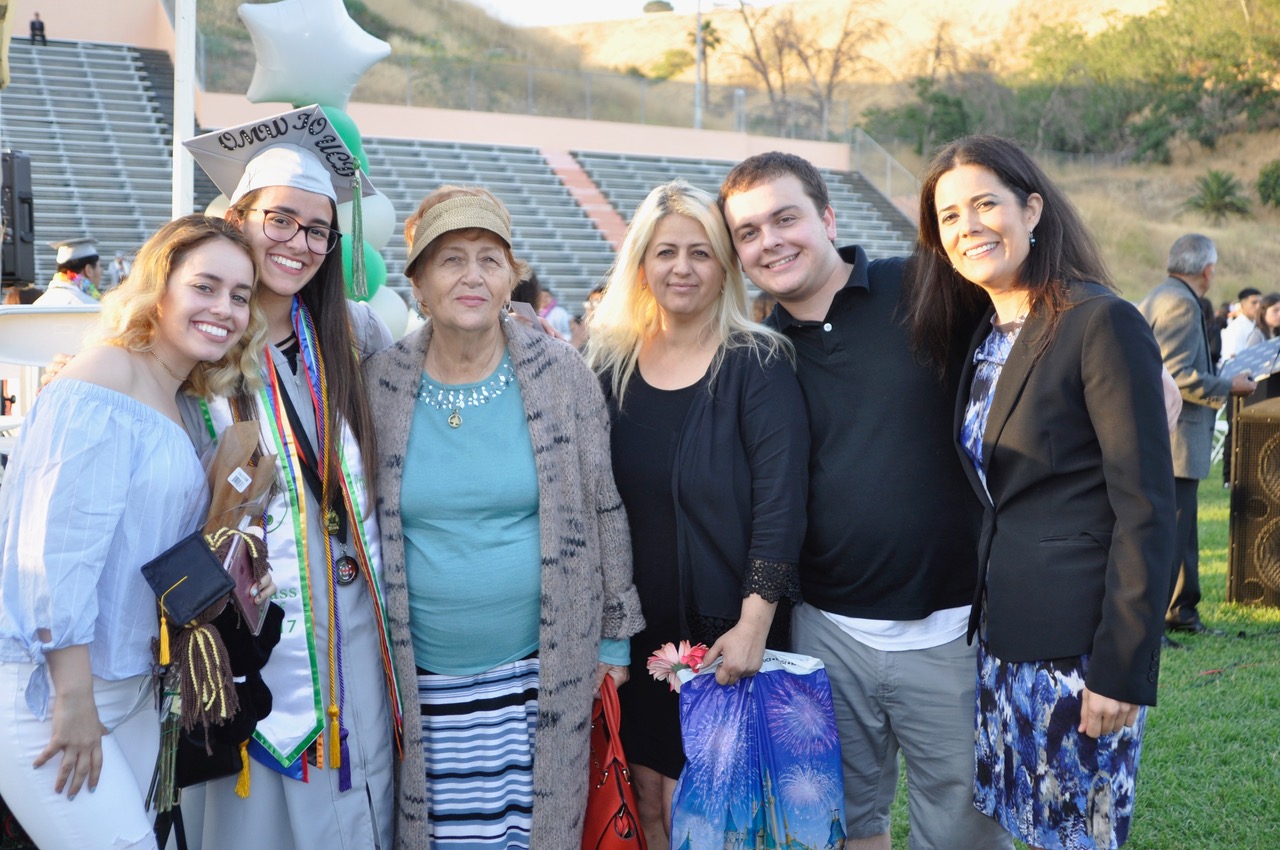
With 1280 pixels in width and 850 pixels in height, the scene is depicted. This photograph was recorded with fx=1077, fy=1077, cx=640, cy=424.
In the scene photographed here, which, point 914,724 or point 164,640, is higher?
point 164,640

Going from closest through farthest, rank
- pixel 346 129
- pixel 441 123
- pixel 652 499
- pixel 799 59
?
1. pixel 652 499
2. pixel 346 129
3. pixel 441 123
4. pixel 799 59

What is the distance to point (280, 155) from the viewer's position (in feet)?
8.70

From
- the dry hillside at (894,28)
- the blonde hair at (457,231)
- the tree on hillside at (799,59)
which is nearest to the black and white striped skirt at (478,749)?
the blonde hair at (457,231)

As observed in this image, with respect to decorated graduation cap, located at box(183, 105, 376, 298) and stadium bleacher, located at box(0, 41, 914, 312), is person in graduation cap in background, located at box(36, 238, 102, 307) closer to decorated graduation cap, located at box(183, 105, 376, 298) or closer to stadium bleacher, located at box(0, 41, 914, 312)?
decorated graduation cap, located at box(183, 105, 376, 298)

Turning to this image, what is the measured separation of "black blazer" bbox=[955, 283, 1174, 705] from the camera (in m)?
2.15

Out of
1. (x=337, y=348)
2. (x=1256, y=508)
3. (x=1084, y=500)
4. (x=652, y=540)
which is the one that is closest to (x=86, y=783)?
(x=337, y=348)

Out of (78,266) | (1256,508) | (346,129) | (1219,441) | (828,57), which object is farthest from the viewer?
(828,57)

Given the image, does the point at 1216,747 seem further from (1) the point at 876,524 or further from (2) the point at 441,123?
(2) the point at 441,123

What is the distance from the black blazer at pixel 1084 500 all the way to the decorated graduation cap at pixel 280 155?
5.69ft

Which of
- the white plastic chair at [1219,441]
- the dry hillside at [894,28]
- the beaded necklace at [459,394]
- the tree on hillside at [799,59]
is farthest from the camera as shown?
→ the dry hillside at [894,28]

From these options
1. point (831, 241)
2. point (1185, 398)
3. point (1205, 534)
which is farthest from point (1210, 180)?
point (831, 241)

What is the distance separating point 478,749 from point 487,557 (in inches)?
19.4

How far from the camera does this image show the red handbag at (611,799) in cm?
279

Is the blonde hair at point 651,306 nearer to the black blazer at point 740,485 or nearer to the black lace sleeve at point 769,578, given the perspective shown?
the black blazer at point 740,485
